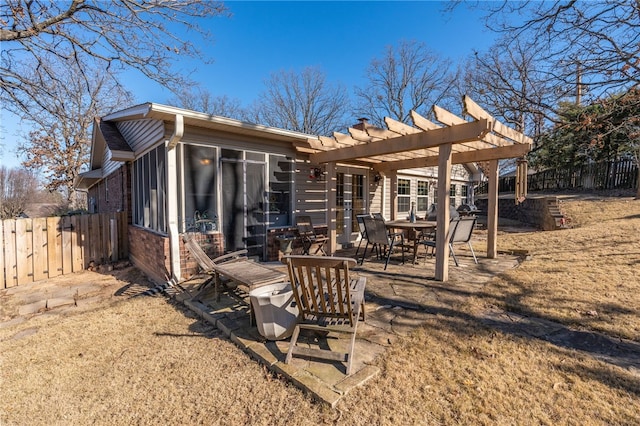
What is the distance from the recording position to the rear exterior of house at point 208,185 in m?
4.84

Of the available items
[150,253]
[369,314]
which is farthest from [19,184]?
[369,314]

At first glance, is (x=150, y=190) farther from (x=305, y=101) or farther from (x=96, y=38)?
(x=305, y=101)

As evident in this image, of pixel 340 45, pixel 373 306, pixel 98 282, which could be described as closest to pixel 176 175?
pixel 98 282

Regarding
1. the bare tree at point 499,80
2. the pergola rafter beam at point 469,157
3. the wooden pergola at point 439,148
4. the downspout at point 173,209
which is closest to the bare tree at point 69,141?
the downspout at point 173,209

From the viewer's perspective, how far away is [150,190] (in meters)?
5.77

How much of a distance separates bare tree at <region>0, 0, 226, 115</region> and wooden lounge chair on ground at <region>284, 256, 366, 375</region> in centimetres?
646

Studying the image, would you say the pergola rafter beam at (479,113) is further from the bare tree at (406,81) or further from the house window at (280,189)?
the bare tree at (406,81)

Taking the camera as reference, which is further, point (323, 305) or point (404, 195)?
point (404, 195)

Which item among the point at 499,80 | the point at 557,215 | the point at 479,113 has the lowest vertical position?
the point at 557,215

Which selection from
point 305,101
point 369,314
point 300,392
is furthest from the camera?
point 305,101

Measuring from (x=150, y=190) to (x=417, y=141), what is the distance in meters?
5.22

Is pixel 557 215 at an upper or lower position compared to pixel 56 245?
upper

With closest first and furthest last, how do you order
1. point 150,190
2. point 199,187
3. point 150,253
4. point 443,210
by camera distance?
1. point 443,210
2. point 199,187
3. point 150,253
4. point 150,190

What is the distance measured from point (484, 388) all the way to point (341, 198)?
20.2ft
